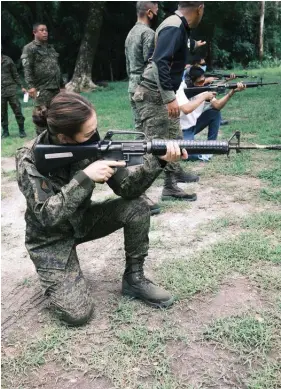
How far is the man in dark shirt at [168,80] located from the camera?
3.68 meters

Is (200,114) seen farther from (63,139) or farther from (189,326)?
(189,326)

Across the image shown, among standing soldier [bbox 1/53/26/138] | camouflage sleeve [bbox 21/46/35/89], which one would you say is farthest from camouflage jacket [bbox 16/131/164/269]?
standing soldier [bbox 1/53/26/138]

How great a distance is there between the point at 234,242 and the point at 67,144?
158 cm

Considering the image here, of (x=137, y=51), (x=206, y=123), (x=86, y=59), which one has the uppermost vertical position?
(x=137, y=51)

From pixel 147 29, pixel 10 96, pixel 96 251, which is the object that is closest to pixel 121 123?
pixel 10 96

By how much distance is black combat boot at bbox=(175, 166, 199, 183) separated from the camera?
4.80 metres

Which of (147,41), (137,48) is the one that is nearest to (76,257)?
(147,41)

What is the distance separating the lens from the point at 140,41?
4.76 metres

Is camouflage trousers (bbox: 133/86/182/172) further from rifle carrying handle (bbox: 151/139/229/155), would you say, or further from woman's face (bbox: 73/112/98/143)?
woman's face (bbox: 73/112/98/143)

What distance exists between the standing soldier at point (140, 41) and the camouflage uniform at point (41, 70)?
2505 millimetres

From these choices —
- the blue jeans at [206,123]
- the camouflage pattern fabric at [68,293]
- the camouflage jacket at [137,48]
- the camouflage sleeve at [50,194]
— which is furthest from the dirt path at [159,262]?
the camouflage jacket at [137,48]

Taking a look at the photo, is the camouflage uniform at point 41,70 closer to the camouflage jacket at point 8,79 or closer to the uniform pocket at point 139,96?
the camouflage jacket at point 8,79

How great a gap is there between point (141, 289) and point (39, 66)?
218 inches

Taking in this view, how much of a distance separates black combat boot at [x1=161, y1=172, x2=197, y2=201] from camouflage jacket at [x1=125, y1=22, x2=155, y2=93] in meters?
1.27
